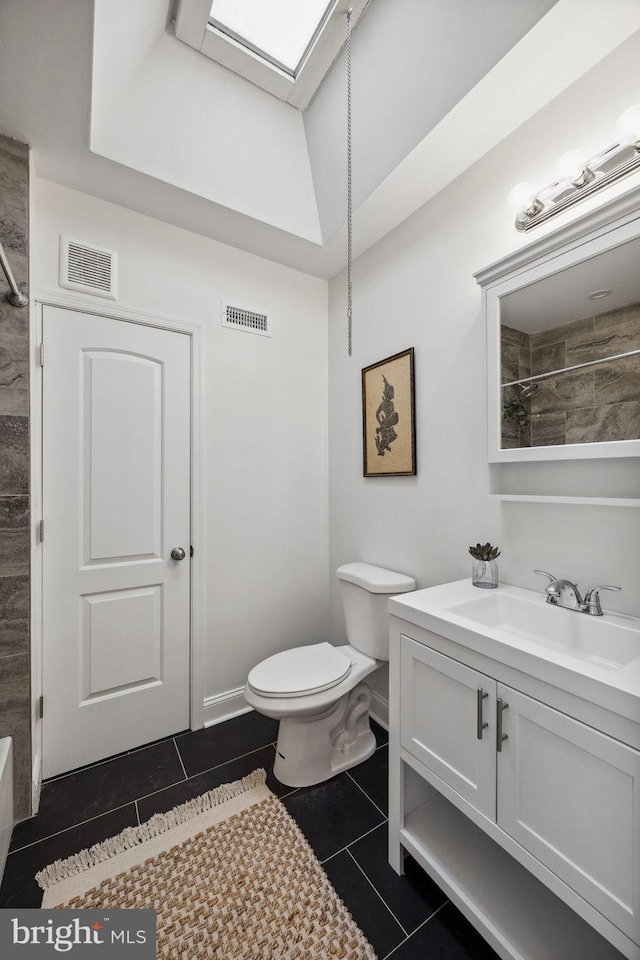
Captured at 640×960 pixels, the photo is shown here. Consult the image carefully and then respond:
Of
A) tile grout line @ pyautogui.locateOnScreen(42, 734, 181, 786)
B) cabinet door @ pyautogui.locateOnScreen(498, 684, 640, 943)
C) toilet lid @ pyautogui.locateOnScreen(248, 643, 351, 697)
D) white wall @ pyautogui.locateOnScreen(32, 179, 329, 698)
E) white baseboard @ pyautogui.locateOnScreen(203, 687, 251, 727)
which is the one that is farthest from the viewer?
white baseboard @ pyautogui.locateOnScreen(203, 687, 251, 727)

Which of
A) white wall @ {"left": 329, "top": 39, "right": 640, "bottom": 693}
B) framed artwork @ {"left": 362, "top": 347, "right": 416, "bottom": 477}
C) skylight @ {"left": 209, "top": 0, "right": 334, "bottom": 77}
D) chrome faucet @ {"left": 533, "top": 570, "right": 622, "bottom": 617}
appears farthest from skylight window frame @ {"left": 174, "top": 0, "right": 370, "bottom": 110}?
chrome faucet @ {"left": 533, "top": 570, "right": 622, "bottom": 617}

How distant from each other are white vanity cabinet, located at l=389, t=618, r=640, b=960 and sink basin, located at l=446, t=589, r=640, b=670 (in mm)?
199

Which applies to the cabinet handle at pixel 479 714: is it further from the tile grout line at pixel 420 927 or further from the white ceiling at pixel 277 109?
the white ceiling at pixel 277 109

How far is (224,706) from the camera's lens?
2.12 metres

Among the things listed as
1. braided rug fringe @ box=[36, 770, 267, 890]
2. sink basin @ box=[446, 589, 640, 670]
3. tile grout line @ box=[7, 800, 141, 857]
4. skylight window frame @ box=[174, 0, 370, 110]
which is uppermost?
skylight window frame @ box=[174, 0, 370, 110]

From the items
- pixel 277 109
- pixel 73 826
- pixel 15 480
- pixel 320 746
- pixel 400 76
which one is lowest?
pixel 73 826

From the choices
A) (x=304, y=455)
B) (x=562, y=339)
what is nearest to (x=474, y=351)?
(x=562, y=339)

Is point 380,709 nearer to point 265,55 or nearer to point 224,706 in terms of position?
point 224,706

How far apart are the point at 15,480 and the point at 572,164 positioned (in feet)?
7.18

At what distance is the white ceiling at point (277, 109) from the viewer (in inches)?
46.0

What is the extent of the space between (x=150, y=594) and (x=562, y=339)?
203 centimetres

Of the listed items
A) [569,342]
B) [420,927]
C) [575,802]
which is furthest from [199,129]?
[420,927]

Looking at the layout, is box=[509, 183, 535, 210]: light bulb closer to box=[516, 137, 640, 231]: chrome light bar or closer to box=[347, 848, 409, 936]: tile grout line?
box=[516, 137, 640, 231]: chrome light bar

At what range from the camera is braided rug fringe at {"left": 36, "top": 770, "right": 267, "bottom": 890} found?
1.28 m
